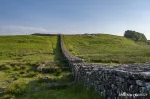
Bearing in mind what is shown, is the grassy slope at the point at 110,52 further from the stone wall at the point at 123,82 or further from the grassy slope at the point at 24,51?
the stone wall at the point at 123,82

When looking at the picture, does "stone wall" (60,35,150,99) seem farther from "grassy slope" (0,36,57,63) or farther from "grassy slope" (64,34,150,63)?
"grassy slope" (0,36,57,63)

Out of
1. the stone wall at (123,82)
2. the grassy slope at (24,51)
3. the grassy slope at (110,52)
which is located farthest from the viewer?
the grassy slope at (24,51)

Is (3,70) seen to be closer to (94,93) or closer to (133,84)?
(94,93)

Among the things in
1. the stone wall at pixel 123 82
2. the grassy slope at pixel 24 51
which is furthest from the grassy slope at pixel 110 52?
the stone wall at pixel 123 82

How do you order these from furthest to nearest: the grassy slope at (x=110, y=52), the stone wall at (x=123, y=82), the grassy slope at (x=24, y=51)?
the grassy slope at (x=24, y=51) → the grassy slope at (x=110, y=52) → the stone wall at (x=123, y=82)

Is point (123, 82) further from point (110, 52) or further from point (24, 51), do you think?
point (24, 51)

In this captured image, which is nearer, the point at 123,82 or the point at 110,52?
the point at 123,82

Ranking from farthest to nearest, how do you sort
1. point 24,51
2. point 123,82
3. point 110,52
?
point 24,51 < point 110,52 < point 123,82

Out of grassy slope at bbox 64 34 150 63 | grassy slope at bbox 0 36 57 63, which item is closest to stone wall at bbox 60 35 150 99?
grassy slope at bbox 64 34 150 63

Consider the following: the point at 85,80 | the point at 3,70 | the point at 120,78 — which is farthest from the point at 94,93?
the point at 3,70

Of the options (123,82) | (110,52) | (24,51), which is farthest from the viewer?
(24,51)

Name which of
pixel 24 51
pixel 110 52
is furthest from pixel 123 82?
pixel 24 51

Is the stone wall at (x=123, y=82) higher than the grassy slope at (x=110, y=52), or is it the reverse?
the stone wall at (x=123, y=82)

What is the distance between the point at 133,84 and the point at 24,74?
2315 cm
